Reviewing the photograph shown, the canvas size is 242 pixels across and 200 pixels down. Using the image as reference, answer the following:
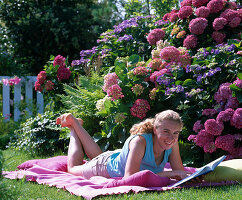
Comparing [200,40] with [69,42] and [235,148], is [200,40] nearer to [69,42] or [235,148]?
[235,148]

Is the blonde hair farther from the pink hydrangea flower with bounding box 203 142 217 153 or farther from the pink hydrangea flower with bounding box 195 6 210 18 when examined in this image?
the pink hydrangea flower with bounding box 195 6 210 18

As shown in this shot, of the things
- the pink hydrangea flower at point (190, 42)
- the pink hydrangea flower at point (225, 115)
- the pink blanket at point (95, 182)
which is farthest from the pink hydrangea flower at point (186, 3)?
the pink blanket at point (95, 182)

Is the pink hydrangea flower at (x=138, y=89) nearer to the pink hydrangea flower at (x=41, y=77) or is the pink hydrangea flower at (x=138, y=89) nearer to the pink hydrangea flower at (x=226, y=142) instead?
the pink hydrangea flower at (x=226, y=142)

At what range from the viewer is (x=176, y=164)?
367 centimetres

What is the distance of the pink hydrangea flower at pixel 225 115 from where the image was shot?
395 cm

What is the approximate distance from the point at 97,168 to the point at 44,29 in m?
7.53

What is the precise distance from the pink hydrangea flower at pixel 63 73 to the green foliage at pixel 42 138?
80cm

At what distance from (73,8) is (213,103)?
26.3 ft

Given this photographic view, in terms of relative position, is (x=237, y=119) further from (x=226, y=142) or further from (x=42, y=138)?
(x=42, y=138)

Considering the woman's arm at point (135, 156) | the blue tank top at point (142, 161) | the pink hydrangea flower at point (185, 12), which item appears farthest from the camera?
the pink hydrangea flower at point (185, 12)

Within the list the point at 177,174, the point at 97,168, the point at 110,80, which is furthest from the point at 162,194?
the point at 110,80

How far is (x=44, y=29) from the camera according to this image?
10.6 m

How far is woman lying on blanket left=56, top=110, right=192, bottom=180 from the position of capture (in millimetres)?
3293

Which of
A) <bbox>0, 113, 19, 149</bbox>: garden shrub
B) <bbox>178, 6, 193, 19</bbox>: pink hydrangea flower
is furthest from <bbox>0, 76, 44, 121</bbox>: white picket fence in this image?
<bbox>178, 6, 193, 19</bbox>: pink hydrangea flower
